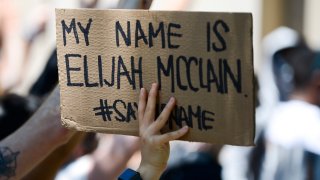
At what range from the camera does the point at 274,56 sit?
9.35 ft

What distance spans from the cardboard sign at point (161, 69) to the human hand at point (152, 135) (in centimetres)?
2

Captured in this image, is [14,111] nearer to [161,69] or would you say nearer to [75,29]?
[75,29]

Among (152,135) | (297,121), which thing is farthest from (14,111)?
(152,135)

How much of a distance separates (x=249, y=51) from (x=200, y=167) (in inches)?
58.5

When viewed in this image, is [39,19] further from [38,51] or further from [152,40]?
[152,40]

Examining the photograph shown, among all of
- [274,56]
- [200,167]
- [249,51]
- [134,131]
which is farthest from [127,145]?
[249,51]

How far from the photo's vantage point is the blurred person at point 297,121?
9.07ft

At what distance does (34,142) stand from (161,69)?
1.08 metres

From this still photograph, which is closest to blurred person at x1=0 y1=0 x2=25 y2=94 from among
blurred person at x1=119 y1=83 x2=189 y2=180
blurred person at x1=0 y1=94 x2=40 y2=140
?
blurred person at x1=0 y1=94 x2=40 y2=140

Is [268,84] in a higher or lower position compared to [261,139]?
higher

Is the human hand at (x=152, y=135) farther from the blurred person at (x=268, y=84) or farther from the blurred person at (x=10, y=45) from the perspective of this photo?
the blurred person at (x=10, y=45)

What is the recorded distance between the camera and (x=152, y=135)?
6.16 ft

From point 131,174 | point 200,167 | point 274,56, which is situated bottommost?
point 200,167

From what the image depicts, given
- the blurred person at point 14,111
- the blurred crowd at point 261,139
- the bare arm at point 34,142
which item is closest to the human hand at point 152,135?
the blurred crowd at point 261,139
